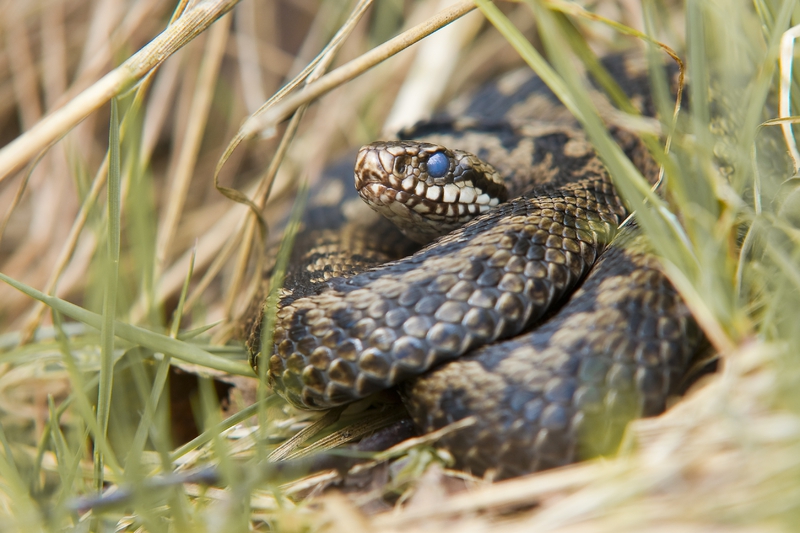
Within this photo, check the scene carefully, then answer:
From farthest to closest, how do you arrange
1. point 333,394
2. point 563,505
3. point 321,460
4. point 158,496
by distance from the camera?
1. point 333,394
2. point 321,460
3. point 158,496
4. point 563,505

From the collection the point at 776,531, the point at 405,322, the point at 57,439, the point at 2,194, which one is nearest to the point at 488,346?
the point at 405,322

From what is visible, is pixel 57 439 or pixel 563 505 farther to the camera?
A: pixel 57 439

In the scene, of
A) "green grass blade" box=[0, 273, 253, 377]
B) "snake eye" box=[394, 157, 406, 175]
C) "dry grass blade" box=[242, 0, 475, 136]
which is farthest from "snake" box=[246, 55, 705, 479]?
"dry grass blade" box=[242, 0, 475, 136]

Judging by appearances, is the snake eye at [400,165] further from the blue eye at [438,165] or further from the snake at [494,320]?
the blue eye at [438,165]

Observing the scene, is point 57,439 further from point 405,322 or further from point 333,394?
point 405,322

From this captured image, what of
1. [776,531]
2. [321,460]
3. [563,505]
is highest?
[321,460]

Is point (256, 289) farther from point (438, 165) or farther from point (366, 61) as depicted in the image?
point (366, 61)

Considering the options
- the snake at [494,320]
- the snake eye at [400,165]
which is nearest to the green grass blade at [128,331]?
the snake at [494,320]
